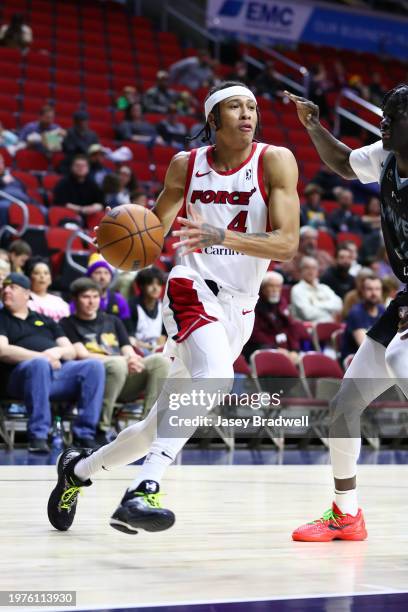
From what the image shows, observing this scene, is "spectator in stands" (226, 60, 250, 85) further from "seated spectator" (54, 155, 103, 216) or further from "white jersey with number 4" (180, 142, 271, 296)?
"white jersey with number 4" (180, 142, 271, 296)

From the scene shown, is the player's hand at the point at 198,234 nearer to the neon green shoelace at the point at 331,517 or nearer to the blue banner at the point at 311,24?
the neon green shoelace at the point at 331,517

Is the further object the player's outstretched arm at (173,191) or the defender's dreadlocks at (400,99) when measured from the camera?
the player's outstretched arm at (173,191)

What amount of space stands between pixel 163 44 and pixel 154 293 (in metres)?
10.9

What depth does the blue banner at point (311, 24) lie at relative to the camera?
19234mm

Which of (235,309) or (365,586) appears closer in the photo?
(365,586)

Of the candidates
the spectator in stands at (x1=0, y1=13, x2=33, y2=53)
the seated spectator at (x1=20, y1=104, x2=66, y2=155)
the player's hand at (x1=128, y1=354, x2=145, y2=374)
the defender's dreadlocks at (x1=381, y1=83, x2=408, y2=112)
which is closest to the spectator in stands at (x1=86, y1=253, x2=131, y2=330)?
the player's hand at (x1=128, y1=354, x2=145, y2=374)

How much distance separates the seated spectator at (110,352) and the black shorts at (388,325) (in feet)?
16.2

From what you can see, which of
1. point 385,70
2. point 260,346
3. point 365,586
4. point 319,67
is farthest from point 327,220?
point 365,586

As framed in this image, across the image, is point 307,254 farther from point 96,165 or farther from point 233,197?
point 233,197

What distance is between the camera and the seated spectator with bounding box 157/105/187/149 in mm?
15742

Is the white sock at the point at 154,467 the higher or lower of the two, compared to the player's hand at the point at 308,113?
lower

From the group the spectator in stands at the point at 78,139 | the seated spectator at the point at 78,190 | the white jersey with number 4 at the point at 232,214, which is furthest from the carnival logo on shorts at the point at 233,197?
the spectator in stands at the point at 78,139

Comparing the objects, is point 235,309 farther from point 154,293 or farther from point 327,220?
point 327,220

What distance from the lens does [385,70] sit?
73.6 ft
